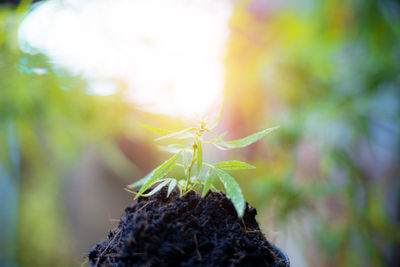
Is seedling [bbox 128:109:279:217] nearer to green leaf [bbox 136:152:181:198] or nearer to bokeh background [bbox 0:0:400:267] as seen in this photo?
green leaf [bbox 136:152:181:198]

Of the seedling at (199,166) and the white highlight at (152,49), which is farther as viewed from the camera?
the white highlight at (152,49)

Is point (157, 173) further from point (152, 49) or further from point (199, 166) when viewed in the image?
point (152, 49)

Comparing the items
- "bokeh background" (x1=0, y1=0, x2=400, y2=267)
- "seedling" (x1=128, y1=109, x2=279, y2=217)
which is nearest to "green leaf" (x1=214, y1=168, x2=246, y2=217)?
"seedling" (x1=128, y1=109, x2=279, y2=217)

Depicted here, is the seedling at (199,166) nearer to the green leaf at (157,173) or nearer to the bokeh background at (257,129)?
the green leaf at (157,173)

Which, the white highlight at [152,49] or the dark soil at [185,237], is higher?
the white highlight at [152,49]

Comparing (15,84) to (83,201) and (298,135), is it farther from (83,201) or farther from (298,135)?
(83,201)

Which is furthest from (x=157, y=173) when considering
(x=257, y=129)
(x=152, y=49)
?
(x=257, y=129)

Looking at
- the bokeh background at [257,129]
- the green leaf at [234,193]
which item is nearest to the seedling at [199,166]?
the green leaf at [234,193]

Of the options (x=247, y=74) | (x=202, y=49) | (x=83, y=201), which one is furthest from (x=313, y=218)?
(x=83, y=201)
